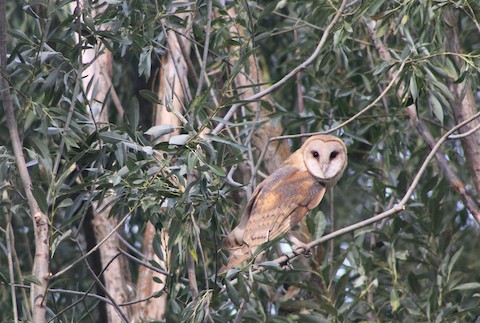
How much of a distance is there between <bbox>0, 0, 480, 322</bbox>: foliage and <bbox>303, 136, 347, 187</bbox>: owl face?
0.29 m

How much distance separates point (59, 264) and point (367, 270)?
98.8 inches

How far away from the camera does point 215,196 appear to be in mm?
3174

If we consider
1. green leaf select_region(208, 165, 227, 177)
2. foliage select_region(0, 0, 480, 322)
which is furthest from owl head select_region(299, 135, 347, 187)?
green leaf select_region(208, 165, 227, 177)

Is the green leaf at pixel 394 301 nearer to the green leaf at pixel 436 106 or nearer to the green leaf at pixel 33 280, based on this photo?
the green leaf at pixel 436 106

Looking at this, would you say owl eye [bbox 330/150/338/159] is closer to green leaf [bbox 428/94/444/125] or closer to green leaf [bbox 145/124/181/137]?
green leaf [bbox 428/94/444/125]

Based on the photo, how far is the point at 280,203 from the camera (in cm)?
412

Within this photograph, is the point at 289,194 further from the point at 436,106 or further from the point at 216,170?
the point at 216,170

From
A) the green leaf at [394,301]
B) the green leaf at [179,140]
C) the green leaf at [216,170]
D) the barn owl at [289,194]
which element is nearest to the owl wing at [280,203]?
the barn owl at [289,194]

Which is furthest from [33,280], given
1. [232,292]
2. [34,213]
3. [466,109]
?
[466,109]

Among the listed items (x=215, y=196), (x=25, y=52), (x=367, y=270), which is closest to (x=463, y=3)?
(x=367, y=270)

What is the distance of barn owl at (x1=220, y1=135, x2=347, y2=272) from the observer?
391cm

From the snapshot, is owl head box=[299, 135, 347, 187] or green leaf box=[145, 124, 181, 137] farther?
owl head box=[299, 135, 347, 187]

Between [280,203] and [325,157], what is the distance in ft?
1.36

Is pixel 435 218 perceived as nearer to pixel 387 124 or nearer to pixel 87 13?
pixel 387 124
